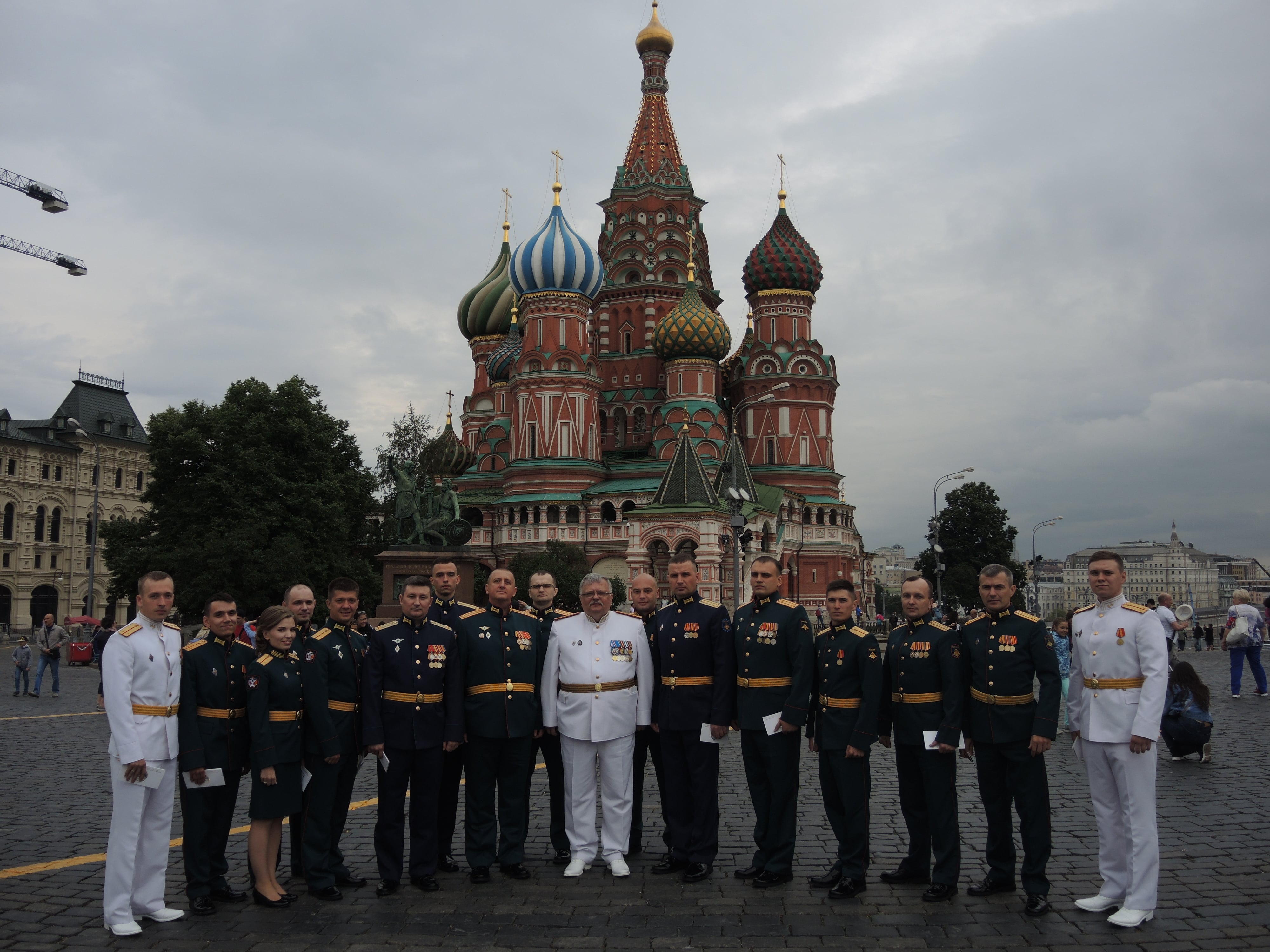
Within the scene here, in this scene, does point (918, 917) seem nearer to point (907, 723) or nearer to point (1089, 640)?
point (907, 723)

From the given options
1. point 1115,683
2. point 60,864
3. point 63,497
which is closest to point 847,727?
point 1115,683

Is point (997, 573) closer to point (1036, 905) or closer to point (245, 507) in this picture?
point (1036, 905)

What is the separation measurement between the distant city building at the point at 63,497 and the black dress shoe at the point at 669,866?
164 feet

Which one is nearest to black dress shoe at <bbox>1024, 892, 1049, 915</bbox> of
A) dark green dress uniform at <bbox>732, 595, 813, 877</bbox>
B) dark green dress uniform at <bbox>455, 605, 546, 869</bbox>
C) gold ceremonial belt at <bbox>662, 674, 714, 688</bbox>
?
dark green dress uniform at <bbox>732, 595, 813, 877</bbox>

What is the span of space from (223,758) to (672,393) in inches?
1632

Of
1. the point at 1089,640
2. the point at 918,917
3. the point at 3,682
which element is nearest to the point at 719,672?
the point at 918,917

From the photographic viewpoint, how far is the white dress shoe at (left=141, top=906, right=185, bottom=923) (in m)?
5.62

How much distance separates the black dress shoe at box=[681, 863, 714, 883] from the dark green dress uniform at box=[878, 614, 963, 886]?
1214 mm

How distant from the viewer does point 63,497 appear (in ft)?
178

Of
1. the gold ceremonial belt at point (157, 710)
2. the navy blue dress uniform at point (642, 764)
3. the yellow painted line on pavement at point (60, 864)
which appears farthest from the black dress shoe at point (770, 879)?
the gold ceremonial belt at point (157, 710)

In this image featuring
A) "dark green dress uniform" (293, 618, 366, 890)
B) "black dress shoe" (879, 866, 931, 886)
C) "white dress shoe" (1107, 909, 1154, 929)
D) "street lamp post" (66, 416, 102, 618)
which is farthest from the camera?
"street lamp post" (66, 416, 102, 618)

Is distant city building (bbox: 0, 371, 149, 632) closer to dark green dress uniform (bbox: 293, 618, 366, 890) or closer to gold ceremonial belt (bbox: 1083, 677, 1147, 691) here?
dark green dress uniform (bbox: 293, 618, 366, 890)

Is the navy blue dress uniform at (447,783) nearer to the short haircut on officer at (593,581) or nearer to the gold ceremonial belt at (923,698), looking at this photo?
the short haircut on officer at (593,581)

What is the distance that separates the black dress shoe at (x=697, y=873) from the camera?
6.26 m
